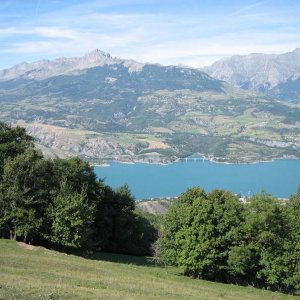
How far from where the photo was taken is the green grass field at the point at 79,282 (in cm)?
2472

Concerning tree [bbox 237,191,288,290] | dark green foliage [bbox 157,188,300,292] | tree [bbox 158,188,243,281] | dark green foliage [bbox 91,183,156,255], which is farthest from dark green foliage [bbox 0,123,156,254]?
tree [bbox 237,191,288,290]

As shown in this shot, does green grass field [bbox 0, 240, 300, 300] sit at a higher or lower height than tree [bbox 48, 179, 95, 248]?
lower

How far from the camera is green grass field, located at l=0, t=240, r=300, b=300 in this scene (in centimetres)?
2472

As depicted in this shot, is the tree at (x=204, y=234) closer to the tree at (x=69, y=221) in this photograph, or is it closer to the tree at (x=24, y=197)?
the tree at (x=69, y=221)

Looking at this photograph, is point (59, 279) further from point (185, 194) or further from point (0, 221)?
point (185, 194)

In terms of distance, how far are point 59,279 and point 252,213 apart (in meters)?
25.1

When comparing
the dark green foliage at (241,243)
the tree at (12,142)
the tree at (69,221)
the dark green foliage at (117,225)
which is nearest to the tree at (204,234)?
the dark green foliage at (241,243)

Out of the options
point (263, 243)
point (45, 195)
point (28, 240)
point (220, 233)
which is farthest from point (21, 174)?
point (263, 243)

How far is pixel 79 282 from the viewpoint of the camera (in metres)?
30.6

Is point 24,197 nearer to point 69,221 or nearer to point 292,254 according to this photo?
point 69,221

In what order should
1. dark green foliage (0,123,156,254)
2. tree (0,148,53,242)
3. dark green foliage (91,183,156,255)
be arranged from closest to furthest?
dark green foliage (0,123,156,254)
tree (0,148,53,242)
dark green foliage (91,183,156,255)

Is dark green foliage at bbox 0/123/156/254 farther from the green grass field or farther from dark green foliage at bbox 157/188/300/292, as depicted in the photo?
dark green foliage at bbox 157/188/300/292

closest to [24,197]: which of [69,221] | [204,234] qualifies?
[69,221]

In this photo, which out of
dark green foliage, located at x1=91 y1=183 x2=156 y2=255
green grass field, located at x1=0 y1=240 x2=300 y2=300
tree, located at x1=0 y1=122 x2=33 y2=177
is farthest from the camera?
dark green foliage, located at x1=91 y1=183 x2=156 y2=255
